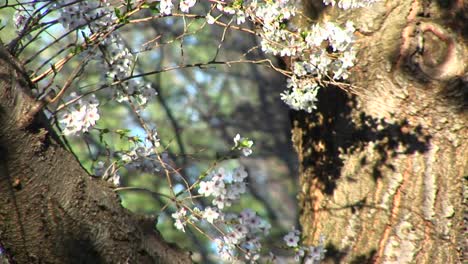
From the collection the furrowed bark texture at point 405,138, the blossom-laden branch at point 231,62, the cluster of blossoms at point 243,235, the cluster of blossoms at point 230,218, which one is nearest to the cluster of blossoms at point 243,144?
the blossom-laden branch at point 231,62

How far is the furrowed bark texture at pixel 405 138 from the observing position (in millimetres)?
2652

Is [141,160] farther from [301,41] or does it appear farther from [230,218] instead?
[301,41]

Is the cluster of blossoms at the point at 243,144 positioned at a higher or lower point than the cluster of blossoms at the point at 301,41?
lower

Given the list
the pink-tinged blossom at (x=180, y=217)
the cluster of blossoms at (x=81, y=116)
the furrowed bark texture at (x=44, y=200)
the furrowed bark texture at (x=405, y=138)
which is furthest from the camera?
the furrowed bark texture at (x=405, y=138)

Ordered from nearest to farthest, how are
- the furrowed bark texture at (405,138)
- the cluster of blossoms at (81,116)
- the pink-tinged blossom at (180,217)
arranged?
the cluster of blossoms at (81,116)
the pink-tinged blossom at (180,217)
the furrowed bark texture at (405,138)

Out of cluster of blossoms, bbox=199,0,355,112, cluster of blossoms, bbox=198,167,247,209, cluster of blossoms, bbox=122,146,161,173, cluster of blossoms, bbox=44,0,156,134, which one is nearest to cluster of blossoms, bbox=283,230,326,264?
cluster of blossoms, bbox=198,167,247,209

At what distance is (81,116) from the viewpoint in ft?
7.97

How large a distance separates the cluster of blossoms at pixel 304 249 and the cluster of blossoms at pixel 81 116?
33.4 inches

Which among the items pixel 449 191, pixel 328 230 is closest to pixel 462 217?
pixel 449 191

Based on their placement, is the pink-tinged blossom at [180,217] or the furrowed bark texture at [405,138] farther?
the furrowed bark texture at [405,138]

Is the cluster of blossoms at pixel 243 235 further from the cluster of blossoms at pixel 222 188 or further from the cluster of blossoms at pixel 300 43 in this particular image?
the cluster of blossoms at pixel 300 43

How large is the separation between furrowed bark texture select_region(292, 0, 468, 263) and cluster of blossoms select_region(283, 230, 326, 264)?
→ 11 centimetres

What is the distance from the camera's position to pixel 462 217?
2.69 metres

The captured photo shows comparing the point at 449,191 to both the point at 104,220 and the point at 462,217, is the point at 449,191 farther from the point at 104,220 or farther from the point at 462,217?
the point at 104,220
